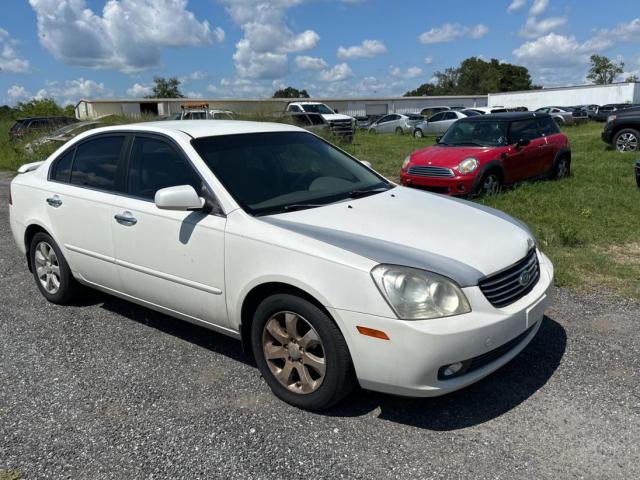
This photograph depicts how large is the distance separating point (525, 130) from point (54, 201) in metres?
8.36

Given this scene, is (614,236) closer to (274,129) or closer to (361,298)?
(274,129)

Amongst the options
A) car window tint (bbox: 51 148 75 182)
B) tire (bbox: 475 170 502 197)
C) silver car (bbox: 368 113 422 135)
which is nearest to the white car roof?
car window tint (bbox: 51 148 75 182)

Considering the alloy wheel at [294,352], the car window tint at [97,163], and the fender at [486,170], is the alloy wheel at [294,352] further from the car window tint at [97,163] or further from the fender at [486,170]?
the fender at [486,170]

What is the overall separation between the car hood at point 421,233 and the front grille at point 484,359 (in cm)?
41

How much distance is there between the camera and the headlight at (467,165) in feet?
29.4

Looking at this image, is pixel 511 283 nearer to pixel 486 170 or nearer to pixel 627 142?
pixel 486 170

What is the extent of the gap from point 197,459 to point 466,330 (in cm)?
152

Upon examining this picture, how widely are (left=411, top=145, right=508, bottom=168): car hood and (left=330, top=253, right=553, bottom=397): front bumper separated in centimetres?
646

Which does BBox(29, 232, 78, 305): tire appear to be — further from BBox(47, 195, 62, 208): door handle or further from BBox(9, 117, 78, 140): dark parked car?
BBox(9, 117, 78, 140): dark parked car

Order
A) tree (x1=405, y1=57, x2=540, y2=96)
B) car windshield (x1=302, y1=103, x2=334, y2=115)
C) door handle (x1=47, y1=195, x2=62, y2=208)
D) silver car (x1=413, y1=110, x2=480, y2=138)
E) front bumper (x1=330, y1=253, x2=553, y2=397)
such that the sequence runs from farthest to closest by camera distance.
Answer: tree (x1=405, y1=57, x2=540, y2=96) → silver car (x1=413, y1=110, x2=480, y2=138) → car windshield (x1=302, y1=103, x2=334, y2=115) → door handle (x1=47, y1=195, x2=62, y2=208) → front bumper (x1=330, y1=253, x2=553, y2=397)

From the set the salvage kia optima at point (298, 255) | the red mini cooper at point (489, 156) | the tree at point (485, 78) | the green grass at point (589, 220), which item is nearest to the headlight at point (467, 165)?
the red mini cooper at point (489, 156)

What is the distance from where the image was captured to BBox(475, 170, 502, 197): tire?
9125 millimetres

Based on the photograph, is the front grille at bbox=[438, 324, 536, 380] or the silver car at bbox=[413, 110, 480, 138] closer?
the front grille at bbox=[438, 324, 536, 380]

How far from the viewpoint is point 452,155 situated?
9359 millimetres
